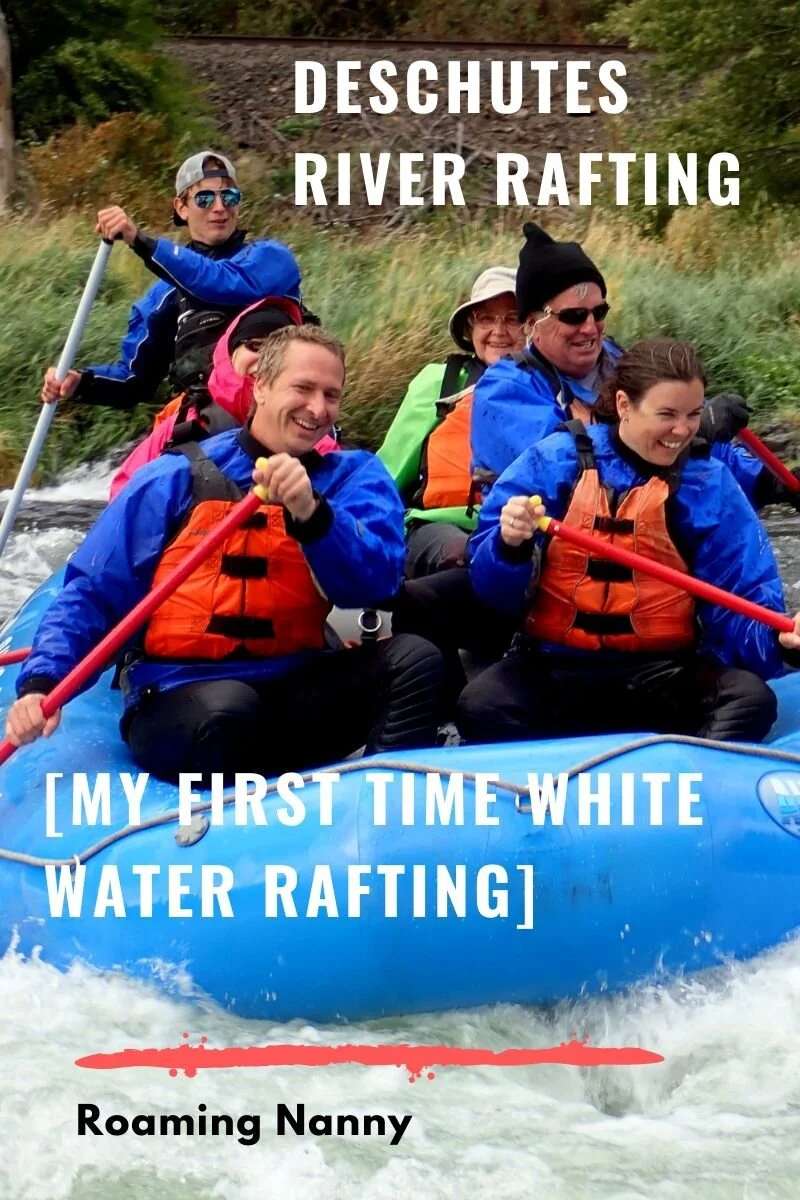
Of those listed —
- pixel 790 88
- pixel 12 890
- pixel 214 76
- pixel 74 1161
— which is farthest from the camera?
pixel 214 76

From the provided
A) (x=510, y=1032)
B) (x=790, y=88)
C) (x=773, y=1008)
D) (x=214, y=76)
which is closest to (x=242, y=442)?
(x=510, y=1032)

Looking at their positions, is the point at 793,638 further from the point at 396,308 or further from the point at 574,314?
the point at 396,308

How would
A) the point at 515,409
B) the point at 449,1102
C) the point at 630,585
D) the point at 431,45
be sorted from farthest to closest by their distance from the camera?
1. the point at 431,45
2. the point at 515,409
3. the point at 630,585
4. the point at 449,1102

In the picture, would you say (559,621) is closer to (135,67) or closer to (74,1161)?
(74,1161)

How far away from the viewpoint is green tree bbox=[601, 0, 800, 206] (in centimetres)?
1041

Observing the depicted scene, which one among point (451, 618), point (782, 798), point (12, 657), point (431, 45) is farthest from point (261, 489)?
point (431, 45)

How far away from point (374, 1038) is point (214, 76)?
43.3 feet

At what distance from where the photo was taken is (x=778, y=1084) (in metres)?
2.91

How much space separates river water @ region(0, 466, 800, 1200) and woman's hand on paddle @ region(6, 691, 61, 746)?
413 mm

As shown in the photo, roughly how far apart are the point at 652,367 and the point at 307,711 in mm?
917

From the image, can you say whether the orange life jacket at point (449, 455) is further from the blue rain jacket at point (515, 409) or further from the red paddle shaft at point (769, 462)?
the red paddle shaft at point (769, 462)

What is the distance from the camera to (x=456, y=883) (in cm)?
300

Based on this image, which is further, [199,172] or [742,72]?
[742,72]

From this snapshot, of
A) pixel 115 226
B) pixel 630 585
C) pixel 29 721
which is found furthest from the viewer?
pixel 115 226
